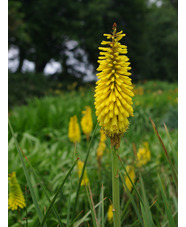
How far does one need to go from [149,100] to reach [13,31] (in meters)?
7.11

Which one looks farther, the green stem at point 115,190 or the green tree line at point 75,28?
the green tree line at point 75,28

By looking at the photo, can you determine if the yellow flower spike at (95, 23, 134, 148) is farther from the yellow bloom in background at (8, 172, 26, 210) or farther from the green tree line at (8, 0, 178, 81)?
the green tree line at (8, 0, 178, 81)

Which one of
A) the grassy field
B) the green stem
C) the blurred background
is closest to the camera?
the green stem

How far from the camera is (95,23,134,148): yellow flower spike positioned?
87 centimetres

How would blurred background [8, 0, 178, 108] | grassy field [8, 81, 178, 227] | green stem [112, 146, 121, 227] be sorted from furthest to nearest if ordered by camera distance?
blurred background [8, 0, 178, 108] < grassy field [8, 81, 178, 227] < green stem [112, 146, 121, 227]

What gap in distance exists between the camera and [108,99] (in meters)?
0.89

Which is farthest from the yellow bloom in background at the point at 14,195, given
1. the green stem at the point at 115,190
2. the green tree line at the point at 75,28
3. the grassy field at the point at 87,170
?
the green tree line at the point at 75,28

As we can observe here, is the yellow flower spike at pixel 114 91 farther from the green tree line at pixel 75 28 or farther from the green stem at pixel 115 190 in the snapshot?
the green tree line at pixel 75 28

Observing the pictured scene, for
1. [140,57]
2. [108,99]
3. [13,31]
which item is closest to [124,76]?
[108,99]

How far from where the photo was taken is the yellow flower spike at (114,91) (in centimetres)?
87

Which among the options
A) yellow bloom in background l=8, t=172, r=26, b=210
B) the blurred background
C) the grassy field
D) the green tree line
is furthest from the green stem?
the green tree line

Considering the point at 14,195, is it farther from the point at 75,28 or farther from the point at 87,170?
the point at 75,28

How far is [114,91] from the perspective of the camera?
93 centimetres
